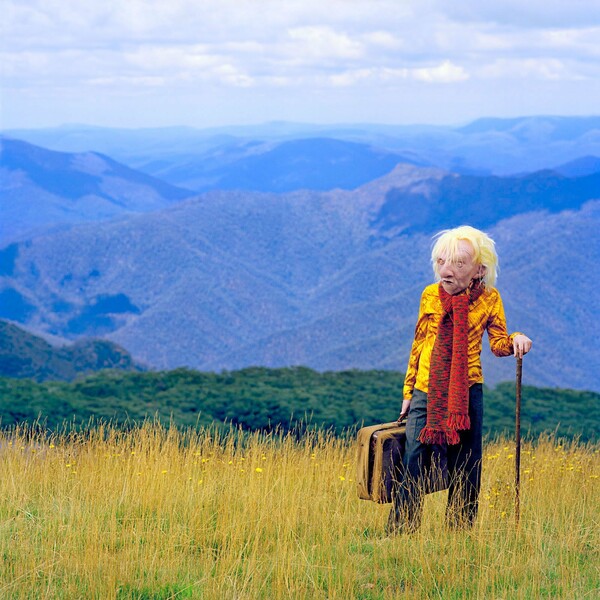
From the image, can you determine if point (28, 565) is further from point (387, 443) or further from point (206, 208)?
point (206, 208)

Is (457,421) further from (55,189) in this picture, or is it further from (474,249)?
(55,189)

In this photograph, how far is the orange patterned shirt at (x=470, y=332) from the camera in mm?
4852

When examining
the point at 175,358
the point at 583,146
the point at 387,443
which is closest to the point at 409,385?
the point at 387,443

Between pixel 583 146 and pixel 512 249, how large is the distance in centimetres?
10557

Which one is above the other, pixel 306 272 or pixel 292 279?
pixel 306 272

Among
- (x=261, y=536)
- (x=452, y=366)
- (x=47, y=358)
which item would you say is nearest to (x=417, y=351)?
(x=452, y=366)

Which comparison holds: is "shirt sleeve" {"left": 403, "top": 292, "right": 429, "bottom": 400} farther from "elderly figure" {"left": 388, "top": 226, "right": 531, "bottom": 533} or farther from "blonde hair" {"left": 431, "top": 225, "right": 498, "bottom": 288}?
"blonde hair" {"left": 431, "top": 225, "right": 498, "bottom": 288}

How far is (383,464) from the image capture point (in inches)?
191

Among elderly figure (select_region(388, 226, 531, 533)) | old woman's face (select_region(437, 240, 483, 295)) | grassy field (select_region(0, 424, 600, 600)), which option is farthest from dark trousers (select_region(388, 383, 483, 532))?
old woman's face (select_region(437, 240, 483, 295))

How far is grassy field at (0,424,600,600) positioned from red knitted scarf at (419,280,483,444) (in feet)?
1.80

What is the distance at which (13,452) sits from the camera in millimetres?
6727

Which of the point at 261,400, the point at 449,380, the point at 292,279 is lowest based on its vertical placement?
the point at 449,380

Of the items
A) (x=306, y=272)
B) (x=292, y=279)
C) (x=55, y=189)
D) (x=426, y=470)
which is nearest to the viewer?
(x=426, y=470)

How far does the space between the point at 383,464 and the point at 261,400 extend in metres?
14.8
